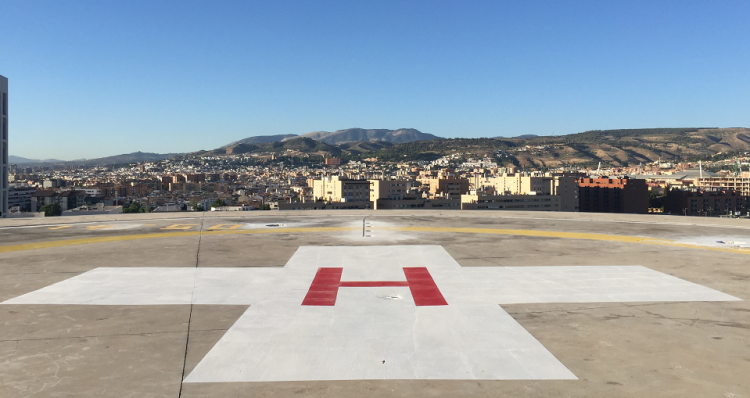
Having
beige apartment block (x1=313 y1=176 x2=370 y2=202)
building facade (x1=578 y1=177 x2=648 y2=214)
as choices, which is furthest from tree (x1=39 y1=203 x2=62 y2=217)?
building facade (x1=578 y1=177 x2=648 y2=214)

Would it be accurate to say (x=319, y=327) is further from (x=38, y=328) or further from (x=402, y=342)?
(x=38, y=328)

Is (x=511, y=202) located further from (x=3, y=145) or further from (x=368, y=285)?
(x=368, y=285)

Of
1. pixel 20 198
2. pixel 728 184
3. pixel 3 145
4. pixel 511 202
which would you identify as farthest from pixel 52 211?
pixel 728 184

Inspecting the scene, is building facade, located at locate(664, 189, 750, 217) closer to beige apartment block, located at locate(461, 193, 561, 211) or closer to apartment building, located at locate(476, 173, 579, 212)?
apartment building, located at locate(476, 173, 579, 212)

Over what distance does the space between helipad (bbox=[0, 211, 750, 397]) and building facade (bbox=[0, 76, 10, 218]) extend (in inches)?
1862

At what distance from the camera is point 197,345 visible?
886cm

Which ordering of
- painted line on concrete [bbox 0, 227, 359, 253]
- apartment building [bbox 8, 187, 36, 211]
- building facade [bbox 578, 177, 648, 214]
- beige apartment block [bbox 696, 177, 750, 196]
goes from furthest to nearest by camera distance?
1. apartment building [bbox 8, 187, 36, 211]
2. beige apartment block [bbox 696, 177, 750, 196]
3. building facade [bbox 578, 177, 648, 214]
4. painted line on concrete [bbox 0, 227, 359, 253]

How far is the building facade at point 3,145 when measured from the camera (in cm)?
5941

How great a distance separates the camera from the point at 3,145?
200 ft

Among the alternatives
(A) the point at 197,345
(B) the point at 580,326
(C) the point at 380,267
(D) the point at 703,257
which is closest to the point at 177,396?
(A) the point at 197,345

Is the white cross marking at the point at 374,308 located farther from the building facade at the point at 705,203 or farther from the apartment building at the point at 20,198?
the apartment building at the point at 20,198

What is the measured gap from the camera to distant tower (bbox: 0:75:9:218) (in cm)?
5941

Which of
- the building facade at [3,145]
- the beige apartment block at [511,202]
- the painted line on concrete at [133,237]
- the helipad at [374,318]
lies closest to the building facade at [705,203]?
the beige apartment block at [511,202]

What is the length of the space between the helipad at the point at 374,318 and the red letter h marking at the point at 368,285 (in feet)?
0.30
